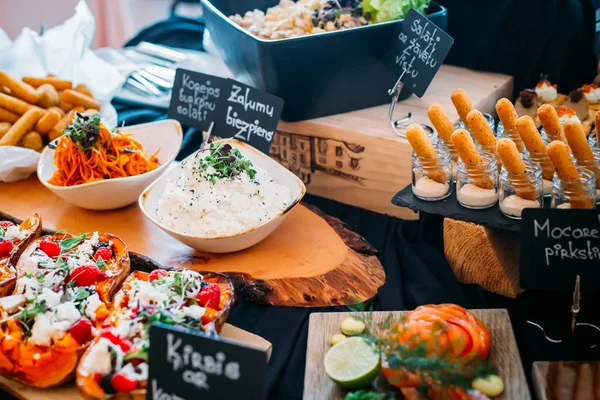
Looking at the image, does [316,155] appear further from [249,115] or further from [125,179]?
[125,179]

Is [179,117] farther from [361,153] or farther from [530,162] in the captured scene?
[530,162]

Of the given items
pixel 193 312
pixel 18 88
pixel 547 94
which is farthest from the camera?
pixel 18 88

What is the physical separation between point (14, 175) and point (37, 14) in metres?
2.65

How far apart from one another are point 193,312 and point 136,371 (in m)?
0.17

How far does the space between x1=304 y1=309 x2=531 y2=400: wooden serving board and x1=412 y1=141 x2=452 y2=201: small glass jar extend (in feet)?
1.03

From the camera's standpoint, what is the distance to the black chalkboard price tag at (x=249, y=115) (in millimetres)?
1997

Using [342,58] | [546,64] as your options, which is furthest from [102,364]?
[546,64]

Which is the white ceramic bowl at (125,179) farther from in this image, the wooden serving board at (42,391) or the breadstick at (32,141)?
the wooden serving board at (42,391)

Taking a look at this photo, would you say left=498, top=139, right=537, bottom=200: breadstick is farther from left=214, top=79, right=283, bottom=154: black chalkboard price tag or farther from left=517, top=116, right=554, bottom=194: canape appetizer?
left=214, top=79, right=283, bottom=154: black chalkboard price tag

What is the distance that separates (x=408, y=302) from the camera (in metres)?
1.67

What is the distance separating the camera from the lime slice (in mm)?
1292

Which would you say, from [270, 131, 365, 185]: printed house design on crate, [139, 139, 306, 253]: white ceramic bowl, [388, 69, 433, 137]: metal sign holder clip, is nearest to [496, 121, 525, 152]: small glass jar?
[388, 69, 433, 137]: metal sign holder clip

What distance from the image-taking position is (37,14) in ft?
14.6

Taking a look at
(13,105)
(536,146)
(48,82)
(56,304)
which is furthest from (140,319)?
(48,82)
